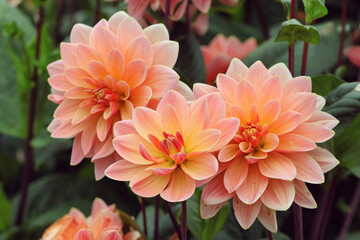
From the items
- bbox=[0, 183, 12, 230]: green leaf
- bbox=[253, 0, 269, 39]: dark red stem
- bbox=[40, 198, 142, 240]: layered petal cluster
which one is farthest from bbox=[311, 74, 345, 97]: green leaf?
bbox=[0, 183, 12, 230]: green leaf

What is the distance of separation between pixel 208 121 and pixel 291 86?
0.24 feet

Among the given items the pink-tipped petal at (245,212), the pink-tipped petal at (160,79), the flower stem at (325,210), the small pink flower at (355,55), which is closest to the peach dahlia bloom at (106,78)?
the pink-tipped petal at (160,79)

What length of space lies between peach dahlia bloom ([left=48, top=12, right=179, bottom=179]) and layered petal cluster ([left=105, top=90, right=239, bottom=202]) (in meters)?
0.03

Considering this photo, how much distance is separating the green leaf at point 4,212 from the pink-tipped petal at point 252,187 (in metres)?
0.46

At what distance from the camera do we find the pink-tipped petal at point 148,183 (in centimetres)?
37

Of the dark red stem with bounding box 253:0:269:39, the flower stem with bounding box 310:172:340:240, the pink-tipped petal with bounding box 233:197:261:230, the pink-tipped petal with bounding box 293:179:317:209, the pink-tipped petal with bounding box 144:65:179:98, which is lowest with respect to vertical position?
the flower stem with bounding box 310:172:340:240

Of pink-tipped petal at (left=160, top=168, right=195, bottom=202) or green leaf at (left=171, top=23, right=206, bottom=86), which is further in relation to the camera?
green leaf at (left=171, top=23, right=206, bottom=86)

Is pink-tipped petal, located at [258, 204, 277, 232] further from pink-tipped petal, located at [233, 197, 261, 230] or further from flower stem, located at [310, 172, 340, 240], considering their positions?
flower stem, located at [310, 172, 340, 240]

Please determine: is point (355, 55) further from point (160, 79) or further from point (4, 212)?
point (4, 212)

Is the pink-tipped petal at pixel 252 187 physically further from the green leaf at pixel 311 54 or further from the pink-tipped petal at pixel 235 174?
the green leaf at pixel 311 54

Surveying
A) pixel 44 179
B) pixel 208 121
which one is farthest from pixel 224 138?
pixel 44 179

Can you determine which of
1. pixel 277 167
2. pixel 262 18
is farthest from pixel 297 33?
pixel 262 18

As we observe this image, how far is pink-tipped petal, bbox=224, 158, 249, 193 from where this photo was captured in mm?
371

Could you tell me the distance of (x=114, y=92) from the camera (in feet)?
1.43
